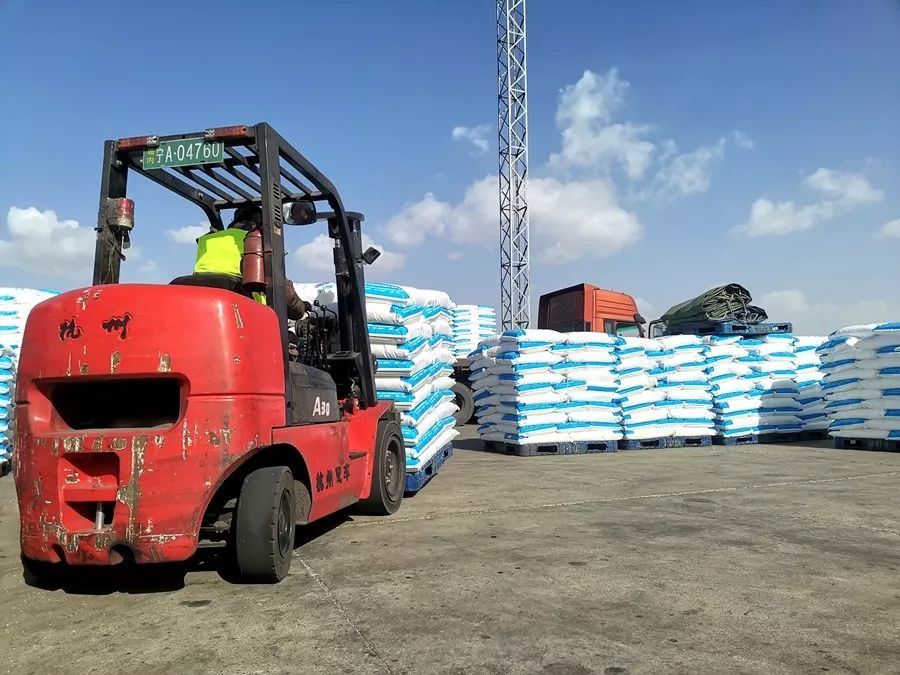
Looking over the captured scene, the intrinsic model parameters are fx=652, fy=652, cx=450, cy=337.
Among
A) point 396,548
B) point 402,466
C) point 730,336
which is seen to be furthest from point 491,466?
point 730,336

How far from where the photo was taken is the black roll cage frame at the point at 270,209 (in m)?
3.89

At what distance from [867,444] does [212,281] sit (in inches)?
412

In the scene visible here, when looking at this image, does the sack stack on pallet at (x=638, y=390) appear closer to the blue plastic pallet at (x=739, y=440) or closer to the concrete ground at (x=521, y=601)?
the blue plastic pallet at (x=739, y=440)

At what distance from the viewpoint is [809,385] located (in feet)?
40.1

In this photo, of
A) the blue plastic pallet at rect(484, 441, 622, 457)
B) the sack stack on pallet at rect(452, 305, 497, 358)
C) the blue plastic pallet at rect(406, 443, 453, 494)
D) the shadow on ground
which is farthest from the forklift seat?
the sack stack on pallet at rect(452, 305, 497, 358)

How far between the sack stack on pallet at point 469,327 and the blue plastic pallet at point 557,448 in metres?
6.29

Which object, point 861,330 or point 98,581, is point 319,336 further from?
point 861,330

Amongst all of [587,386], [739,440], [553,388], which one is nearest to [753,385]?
[739,440]

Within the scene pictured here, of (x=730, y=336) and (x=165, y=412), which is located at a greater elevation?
(x=730, y=336)

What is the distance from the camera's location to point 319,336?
17.3ft

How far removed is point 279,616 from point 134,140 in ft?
9.93

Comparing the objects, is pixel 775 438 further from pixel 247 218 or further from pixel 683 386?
pixel 247 218

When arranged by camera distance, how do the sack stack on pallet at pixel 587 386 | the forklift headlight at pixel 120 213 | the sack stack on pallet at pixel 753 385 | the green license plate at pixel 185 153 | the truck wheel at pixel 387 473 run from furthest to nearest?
the sack stack on pallet at pixel 753 385, the sack stack on pallet at pixel 587 386, the truck wheel at pixel 387 473, the forklift headlight at pixel 120 213, the green license plate at pixel 185 153

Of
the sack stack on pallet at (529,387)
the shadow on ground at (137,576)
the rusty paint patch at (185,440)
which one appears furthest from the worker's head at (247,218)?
the sack stack on pallet at (529,387)
